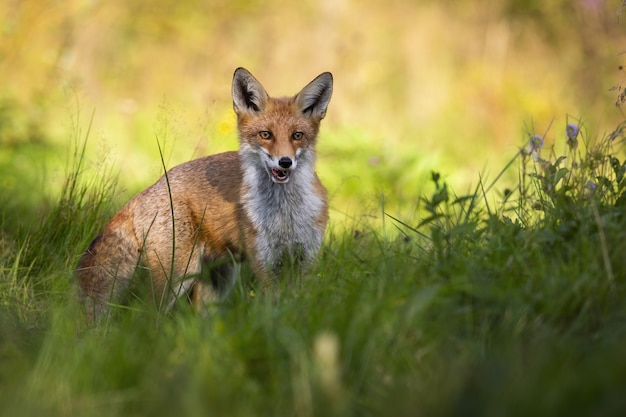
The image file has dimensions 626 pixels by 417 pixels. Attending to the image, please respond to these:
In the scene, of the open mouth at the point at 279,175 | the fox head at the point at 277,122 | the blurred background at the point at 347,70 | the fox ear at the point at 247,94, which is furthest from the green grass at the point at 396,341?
the blurred background at the point at 347,70

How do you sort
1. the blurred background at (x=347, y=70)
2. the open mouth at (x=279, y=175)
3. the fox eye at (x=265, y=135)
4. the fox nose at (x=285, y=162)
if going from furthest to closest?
the blurred background at (x=347, y=70) < the fox eye at (x=265, y=135) < the open mouth at (x=279, y=175) < the fox nose at (x=285, y=162)

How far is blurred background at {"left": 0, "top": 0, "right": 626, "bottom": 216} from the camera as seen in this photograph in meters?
9.94

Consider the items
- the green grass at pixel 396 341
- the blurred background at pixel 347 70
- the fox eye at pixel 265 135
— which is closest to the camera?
the green grass at pixel 396 341

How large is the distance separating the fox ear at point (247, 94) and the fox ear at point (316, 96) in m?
Result: 0.26

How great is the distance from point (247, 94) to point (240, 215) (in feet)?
2.80

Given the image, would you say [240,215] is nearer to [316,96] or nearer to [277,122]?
[277,122]

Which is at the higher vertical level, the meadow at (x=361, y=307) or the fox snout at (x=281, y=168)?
the fox snout at (x=281, y=168)

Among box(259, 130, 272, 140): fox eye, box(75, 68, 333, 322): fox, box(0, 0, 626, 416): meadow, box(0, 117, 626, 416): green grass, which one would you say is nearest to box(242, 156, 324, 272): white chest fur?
box(75, 68, 333, 322): fox

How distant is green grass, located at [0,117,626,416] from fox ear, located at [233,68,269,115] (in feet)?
5.14

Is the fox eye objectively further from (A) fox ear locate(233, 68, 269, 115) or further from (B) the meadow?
(B) the meadow

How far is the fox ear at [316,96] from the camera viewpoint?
5180 millimetres

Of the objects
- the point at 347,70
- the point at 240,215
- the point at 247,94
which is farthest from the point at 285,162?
the point at 347,70

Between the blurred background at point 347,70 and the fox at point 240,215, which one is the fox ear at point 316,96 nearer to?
the fox at point 240,215

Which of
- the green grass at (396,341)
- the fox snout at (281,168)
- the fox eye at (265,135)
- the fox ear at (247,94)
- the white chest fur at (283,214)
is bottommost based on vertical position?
the green grass at (396,341)
